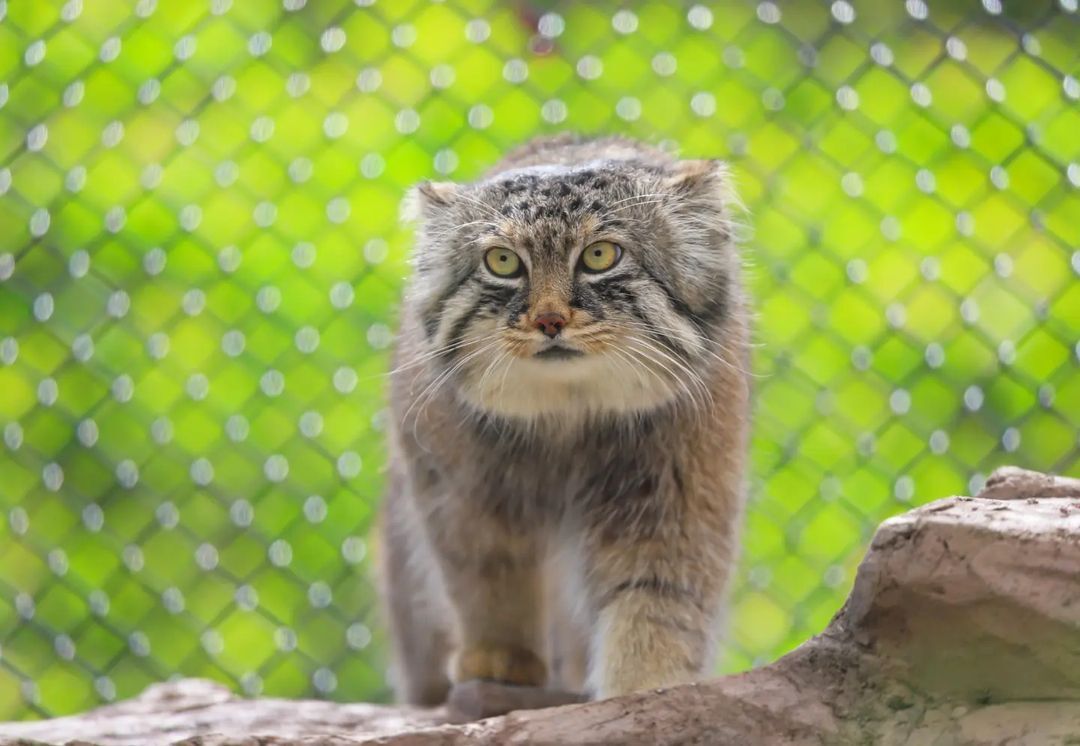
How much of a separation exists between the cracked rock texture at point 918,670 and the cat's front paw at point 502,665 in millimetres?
645

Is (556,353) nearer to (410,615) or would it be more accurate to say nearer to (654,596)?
(654,596)

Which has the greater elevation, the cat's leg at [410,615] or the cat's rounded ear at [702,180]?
the cat's rounded ear at [702,180]

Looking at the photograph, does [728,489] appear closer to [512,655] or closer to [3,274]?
[512,655]

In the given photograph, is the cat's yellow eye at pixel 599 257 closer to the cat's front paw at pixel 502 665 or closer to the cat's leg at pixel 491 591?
the cat's leg at pixel 491 591

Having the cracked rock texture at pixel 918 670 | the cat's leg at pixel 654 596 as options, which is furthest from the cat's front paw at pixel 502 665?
the cracked rock texture at pixel 918 670

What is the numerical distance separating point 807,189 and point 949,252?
39 cm

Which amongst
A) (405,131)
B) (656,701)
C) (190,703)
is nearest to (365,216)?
(405,131)

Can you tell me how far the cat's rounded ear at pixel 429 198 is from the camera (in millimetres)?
2551

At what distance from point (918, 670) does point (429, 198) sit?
1.24 meters

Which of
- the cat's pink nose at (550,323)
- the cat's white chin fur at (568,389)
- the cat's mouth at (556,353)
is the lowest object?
the cat's white chin fur at (568,389)

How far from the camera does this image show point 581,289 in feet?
7.44

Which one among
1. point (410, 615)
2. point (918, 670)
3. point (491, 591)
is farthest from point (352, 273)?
point (918, 670)

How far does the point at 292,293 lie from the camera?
12.4 feet

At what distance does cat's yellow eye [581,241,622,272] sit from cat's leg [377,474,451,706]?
834mm
